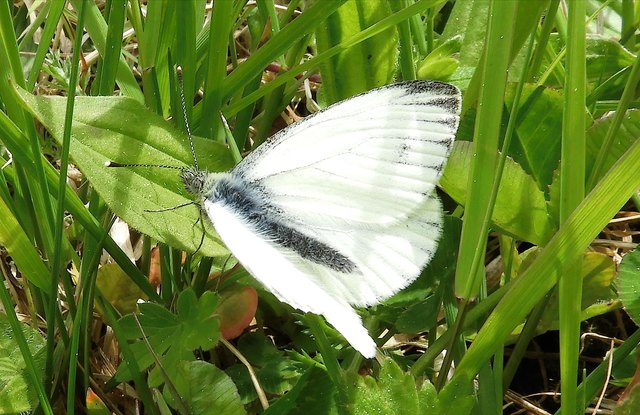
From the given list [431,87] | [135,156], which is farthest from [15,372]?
[431,87]

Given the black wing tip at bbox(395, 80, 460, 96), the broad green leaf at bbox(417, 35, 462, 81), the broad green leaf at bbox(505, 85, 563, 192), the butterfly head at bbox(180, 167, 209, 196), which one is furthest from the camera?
the broad green leaf at bbox(417, 35, 462, 81)

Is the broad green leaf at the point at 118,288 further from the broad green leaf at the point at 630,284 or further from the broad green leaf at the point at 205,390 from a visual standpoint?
the broad green leaf at the point at 630,284

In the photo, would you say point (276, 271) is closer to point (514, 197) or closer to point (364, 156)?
point (364, 156)

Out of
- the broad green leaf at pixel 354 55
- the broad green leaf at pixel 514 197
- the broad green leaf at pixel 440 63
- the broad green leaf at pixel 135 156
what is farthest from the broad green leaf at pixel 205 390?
the broad green leaf at pixel 440 63

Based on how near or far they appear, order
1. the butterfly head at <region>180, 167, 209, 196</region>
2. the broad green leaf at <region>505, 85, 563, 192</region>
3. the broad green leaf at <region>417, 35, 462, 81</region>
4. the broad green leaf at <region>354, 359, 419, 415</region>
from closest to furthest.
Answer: the broad green leaf at <region>354, 359, 419, 415</region> < the butterfly head at <region>180, 167, 209, 196</region> < the broad green leaf at <region>505, 85, 563, 192</region> < the broad green leaf at <region>417, 35, 462, 81</region>

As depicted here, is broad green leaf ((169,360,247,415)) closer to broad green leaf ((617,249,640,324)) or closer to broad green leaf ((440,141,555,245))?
broad green leaf ((440,141,555,245))

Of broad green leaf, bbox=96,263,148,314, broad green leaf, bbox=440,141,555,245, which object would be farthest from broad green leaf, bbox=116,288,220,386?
broad green leaf, bbox=440,141,555,245

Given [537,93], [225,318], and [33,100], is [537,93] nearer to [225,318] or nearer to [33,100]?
[225,318]
